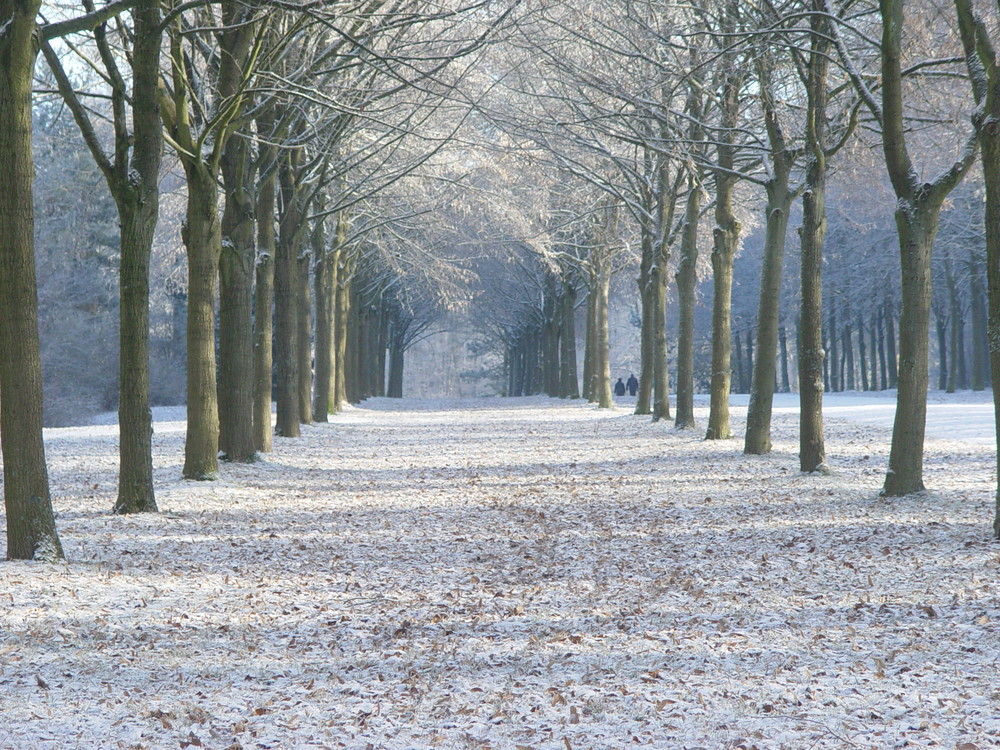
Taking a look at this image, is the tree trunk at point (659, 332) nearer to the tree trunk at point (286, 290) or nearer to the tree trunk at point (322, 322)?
the tree trunk at point (322, 322)

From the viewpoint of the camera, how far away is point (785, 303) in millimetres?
59031

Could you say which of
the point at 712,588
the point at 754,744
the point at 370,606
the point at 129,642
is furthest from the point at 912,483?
the point at 129,642

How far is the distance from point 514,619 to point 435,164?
20298 millimetres

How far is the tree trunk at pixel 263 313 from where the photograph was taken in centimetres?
1689

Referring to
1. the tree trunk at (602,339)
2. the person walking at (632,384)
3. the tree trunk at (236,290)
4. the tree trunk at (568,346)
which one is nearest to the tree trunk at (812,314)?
the tree trunk at (236,290)

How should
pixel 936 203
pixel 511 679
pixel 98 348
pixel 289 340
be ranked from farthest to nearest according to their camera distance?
pixel 98 348 → pixel 289 340 → pixel 936 203 → pixel 511 679

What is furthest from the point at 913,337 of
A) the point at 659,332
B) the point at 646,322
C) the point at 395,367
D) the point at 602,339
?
the point at 395,367

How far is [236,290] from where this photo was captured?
1416cm

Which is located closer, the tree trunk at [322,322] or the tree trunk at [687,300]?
the tree trunk at [687,300]

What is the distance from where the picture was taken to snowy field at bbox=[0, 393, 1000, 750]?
451cm

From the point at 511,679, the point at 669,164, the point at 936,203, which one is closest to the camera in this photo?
the point at 511,679

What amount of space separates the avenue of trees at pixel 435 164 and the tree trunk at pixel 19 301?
2 cm

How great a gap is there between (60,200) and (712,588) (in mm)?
32617

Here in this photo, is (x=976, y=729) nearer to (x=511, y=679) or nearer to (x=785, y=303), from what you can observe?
(x=511, y=679)
